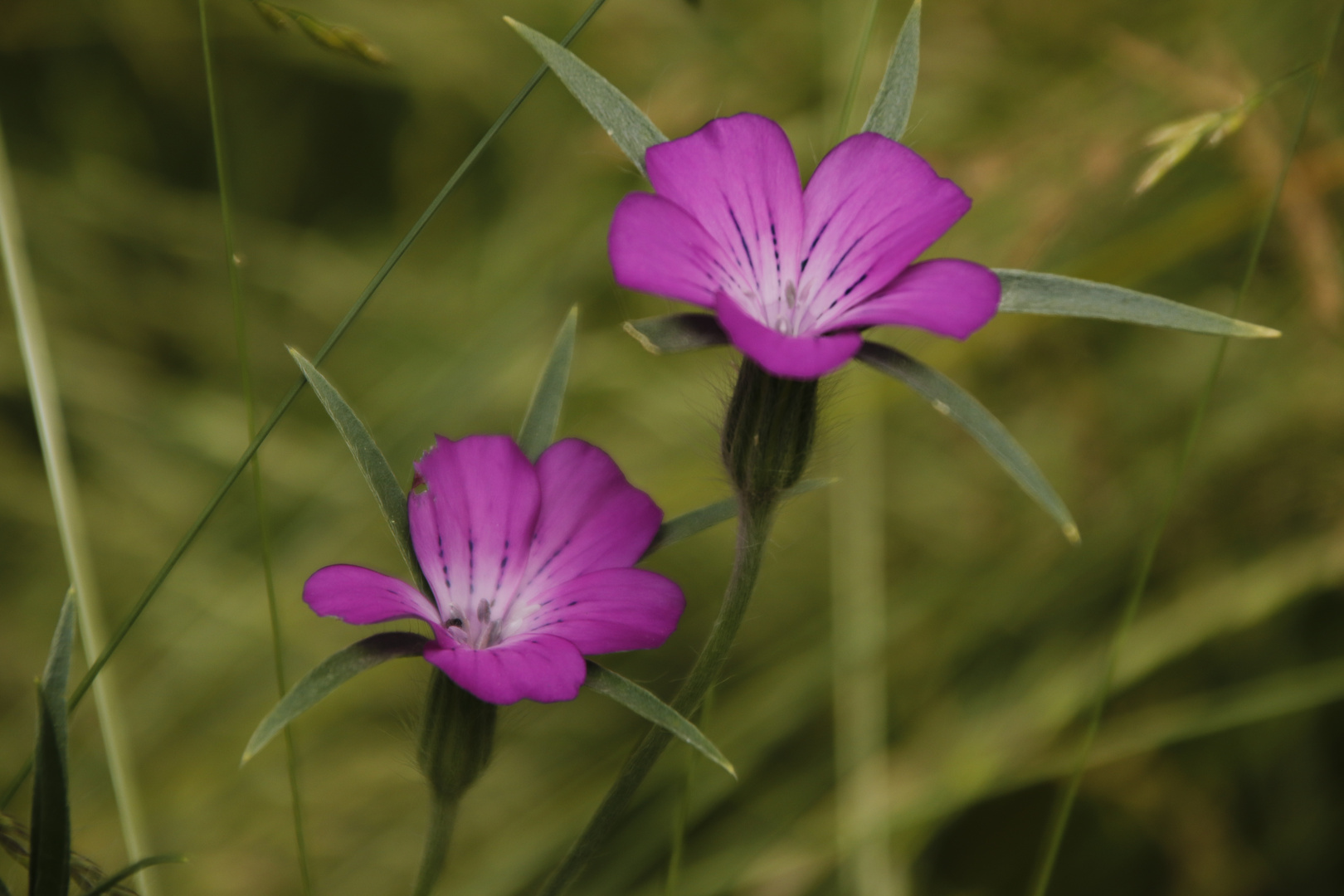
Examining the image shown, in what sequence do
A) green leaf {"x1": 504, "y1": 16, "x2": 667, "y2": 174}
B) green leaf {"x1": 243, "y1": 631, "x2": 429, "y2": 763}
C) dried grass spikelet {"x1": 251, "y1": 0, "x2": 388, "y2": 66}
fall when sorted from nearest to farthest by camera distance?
green leaf {"x1": 243, "y1": 631, "x2": 429, "y2": 763}
green leaf {"x1": 504, "y1": 16, "x2": 667, "y2": 174}
dried grass spikelet {"x1": 251, "y1": 0, "x2": 388, "y2": 66}

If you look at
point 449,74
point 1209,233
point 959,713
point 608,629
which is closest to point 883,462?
point 959,713

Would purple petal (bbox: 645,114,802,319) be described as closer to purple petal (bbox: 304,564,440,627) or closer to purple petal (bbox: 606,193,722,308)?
purple petal (bbox: 606,193,722,308)

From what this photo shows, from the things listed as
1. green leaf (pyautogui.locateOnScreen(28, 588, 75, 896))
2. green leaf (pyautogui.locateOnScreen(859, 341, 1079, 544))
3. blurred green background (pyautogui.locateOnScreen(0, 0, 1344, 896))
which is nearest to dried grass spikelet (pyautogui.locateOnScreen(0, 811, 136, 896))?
green leaf (pyautogui.locateOnScreen(28, 588, 75, 896))

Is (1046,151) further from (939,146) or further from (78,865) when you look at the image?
(78,865)

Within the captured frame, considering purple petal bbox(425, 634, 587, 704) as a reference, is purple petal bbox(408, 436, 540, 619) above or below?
above

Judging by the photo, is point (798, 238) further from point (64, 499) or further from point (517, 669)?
point (64, 499)

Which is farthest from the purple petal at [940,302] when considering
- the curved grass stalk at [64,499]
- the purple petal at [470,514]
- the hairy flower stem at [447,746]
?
the curved grass stalk at [64,499]

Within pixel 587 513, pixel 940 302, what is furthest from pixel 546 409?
pixel 940 302

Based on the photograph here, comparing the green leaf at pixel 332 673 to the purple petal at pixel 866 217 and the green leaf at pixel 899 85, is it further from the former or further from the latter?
the green leaf at pixel 899 85
